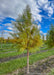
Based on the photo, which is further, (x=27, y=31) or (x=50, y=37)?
(x=50, y=37)

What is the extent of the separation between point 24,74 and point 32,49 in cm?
177

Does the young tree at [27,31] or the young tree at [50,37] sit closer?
the young tree at [27,31]

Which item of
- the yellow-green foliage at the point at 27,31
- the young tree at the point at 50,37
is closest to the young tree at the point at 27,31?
the yellow-green foliage at the point at 27,31

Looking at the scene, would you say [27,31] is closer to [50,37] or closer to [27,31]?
[27,31]

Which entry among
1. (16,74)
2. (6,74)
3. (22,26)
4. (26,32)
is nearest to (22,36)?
(26,32)

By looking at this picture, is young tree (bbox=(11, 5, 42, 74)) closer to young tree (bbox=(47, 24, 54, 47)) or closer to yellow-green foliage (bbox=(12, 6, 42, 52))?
yellow-green foliage (bbox=(12, 6, 42, 52))

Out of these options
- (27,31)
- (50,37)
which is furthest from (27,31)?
(50,37)

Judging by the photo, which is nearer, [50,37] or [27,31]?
[27,31]

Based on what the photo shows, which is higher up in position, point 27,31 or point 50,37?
point 27,31

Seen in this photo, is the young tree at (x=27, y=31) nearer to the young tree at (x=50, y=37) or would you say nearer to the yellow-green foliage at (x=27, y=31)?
the yellow-green foliage at (x=27, y=31)

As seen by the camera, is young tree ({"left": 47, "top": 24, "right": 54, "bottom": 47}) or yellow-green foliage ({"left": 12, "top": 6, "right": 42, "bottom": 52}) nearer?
yellow-green foliage ({"left": 12, "top": 6, "right": 42, "bottom": 52})

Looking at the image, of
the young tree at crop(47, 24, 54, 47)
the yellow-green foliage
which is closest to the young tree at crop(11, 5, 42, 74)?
the yellow-green foliage

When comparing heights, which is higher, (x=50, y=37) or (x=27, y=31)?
(x=27, y=31)

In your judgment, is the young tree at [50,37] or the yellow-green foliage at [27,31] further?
the young tree at [50,37]
